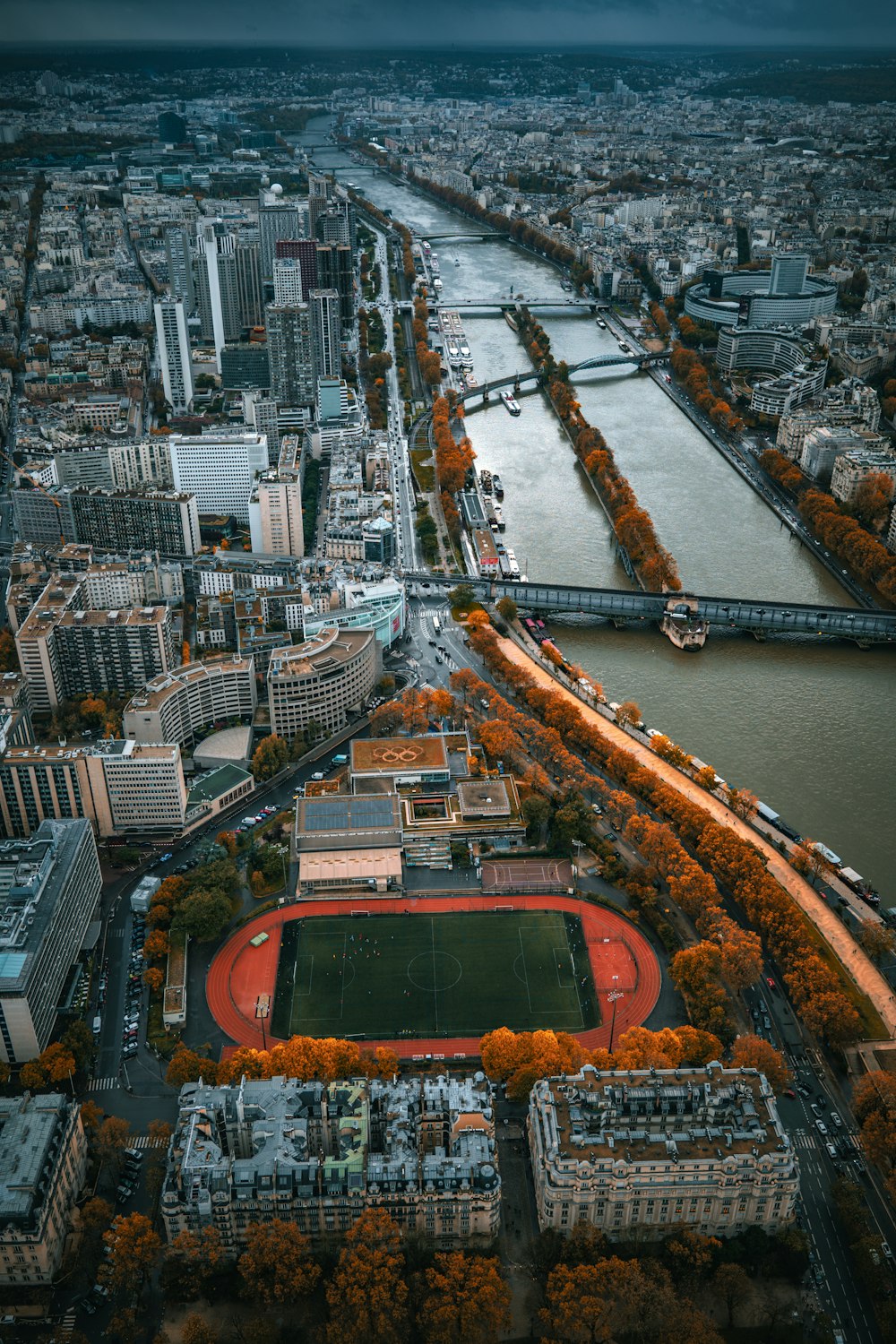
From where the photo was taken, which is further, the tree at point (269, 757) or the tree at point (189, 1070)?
the tree at point (269, 757)

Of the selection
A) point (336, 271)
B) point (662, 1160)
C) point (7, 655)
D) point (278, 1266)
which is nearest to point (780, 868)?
point (662, 1160)

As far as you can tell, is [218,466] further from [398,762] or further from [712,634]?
[712,634]

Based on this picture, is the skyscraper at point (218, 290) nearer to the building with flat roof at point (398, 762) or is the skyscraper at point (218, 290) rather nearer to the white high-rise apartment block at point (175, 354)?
the white high-rise apartment block at point (175, 354)

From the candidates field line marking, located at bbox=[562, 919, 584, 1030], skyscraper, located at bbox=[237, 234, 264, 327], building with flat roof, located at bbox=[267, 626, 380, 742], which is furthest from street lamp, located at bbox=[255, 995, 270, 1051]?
skyscraper, located at bbox=[237, 234, 264, 327]

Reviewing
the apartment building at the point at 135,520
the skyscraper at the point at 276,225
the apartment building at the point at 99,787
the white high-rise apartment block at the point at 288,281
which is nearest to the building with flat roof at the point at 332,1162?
the apartment building at the point at 99,787

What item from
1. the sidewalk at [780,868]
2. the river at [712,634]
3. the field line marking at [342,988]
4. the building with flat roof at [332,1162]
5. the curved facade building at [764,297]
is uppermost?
the curved facade building at [764,297]

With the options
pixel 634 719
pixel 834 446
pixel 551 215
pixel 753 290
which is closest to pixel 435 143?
pixel 551 215

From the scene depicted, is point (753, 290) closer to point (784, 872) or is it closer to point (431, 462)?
point (431, 462)
